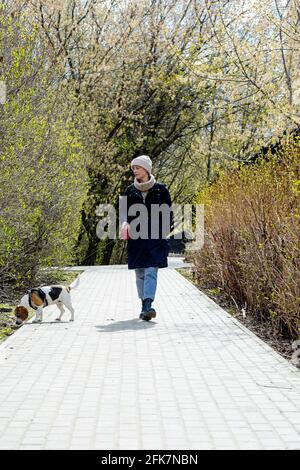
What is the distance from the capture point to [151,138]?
2792 cm

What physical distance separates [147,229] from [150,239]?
0.68 feet

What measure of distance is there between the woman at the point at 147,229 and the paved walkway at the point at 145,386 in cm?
57

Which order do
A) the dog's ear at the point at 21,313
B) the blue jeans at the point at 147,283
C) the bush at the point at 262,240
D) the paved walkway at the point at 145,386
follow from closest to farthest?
1. the paved walkway at the point at 145,386
2. the bush at the point at 262,240
3. the dog's ear at the point at 21,313
4. the blue jeans at the point at 147,283

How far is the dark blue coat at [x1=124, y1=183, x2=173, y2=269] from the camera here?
10219 mm

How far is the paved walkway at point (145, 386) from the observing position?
4.87 meters

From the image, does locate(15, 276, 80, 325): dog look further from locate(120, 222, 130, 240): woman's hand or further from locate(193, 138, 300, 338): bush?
locate(193, 138, 300, 338): bush

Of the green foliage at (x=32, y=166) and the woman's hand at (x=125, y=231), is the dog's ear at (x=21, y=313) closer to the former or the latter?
the green foliage at (x=32, y=166)

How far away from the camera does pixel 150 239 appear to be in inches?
406

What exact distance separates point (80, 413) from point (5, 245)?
6455mm

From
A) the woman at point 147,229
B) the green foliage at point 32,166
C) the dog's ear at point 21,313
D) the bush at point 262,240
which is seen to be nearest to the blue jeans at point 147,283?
the woman at point 147,229

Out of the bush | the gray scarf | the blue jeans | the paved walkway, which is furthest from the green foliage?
the bush

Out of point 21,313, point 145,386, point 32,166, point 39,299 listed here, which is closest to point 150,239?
point 39,299

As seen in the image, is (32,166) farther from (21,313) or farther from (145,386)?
(145,386)
